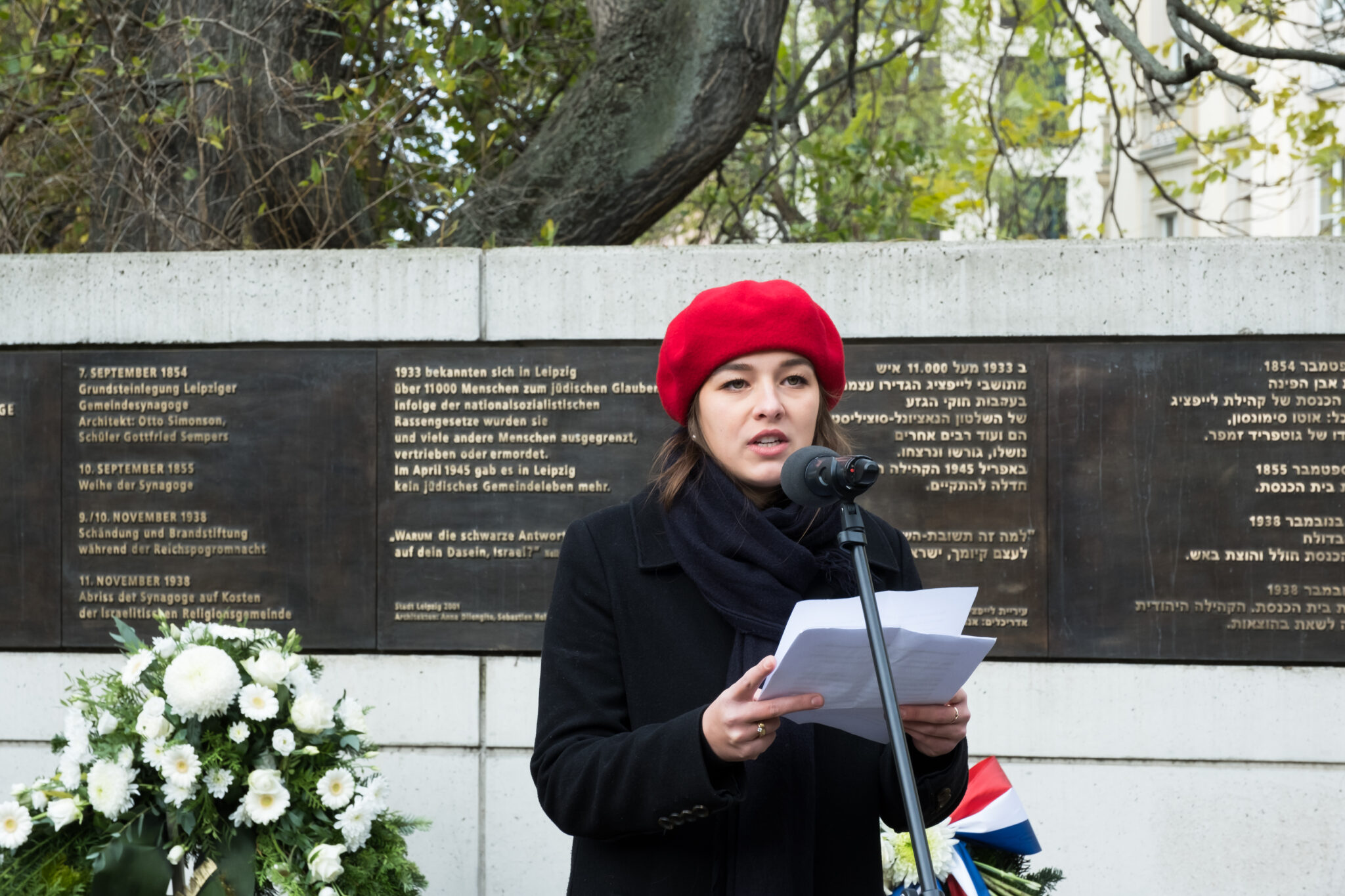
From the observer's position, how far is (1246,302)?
3879mm

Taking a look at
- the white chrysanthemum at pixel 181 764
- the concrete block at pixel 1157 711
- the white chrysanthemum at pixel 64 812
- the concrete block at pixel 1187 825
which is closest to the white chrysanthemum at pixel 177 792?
the white chrysanthemum at pixel 181 764

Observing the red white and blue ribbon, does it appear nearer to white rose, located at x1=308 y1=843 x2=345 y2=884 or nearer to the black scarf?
the black scarf

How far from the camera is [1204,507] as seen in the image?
3.83 metres

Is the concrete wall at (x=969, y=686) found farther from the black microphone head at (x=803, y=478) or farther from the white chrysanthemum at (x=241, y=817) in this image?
the black microphone head at (x=803, y=478)

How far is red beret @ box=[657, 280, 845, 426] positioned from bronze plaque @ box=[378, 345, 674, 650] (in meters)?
1.95

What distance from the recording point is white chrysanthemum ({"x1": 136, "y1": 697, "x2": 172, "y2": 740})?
2834 mm

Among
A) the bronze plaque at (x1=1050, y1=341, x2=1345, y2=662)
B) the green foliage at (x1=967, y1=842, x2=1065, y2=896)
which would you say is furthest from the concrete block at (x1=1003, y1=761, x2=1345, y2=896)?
the green foliage at (x1=967, y1=842, x2=1065, y2=896)

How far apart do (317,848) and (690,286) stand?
2098 millimetres

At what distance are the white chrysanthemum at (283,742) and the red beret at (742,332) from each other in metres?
1.54

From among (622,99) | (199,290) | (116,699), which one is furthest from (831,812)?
(622,99)

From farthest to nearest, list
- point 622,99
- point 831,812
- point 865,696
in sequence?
point 622,99, point 831,812, point 865,696

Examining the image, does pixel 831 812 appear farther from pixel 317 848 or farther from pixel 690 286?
pixel 690 286

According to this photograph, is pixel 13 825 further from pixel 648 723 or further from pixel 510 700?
pixel 648 723

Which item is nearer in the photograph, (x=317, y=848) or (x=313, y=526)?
(x=317, y=848)
